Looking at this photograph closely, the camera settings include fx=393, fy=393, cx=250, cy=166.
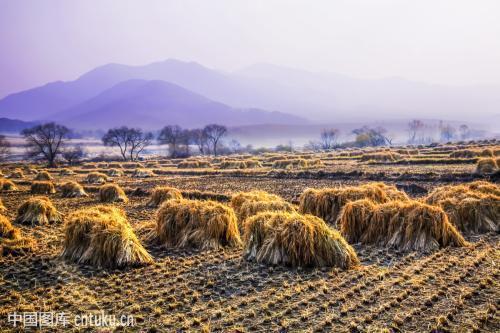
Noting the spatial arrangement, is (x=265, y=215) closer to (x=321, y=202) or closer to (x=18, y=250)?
(x=321, y=202)

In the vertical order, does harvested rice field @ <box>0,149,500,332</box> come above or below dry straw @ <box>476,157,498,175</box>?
below

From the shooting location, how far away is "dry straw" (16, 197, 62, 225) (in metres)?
15.6

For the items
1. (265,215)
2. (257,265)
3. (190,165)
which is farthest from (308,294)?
(190,165)

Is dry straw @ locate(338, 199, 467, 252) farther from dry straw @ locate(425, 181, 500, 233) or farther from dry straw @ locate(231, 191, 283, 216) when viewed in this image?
dry straw @ locate(231, 191, 283, 216)

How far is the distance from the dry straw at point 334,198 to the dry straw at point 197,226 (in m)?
4.13

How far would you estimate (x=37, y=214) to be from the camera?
15.7m

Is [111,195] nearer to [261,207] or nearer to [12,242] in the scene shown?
[12,242]

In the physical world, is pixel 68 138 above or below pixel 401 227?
above

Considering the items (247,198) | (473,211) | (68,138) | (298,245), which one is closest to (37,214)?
(247,198)

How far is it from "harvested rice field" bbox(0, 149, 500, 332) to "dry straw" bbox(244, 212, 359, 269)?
27 mm

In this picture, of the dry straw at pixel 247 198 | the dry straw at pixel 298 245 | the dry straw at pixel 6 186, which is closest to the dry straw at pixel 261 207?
the dry straw at pixel 247 198

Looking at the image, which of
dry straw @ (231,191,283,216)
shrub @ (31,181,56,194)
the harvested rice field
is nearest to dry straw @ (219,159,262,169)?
shrub @ (31,181,56,194)

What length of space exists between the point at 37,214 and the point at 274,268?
1119 cm

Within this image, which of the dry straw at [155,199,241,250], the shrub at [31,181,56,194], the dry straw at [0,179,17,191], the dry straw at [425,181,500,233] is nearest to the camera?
the dry straw at [155,199,241,250]
